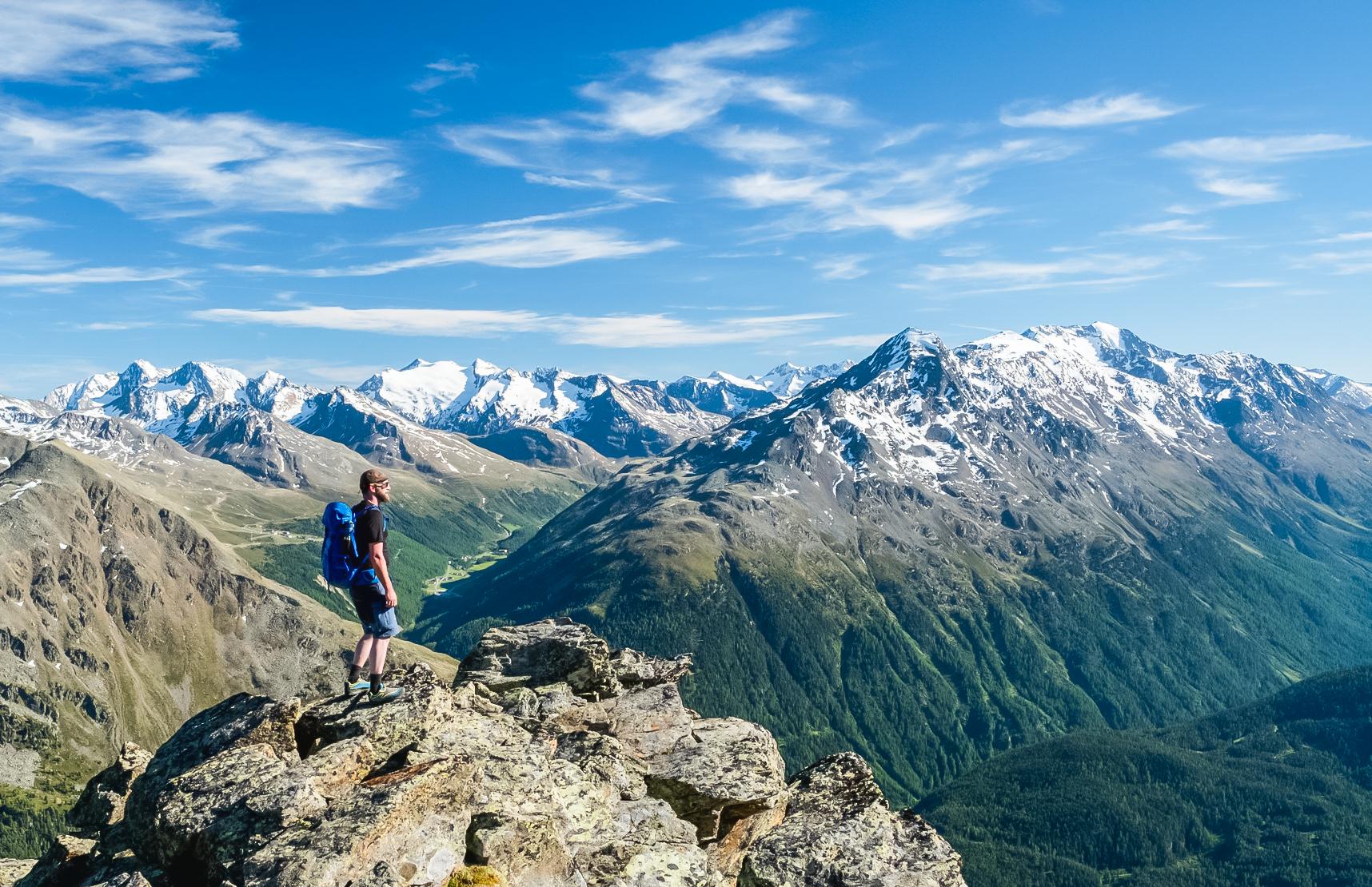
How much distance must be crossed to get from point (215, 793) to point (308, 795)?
2634 mm

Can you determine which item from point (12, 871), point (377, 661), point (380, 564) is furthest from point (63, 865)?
point (380, 564)

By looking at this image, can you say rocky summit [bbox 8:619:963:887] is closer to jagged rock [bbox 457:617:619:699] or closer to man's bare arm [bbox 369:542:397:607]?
jagged rock [bbox 457:617:619:699]

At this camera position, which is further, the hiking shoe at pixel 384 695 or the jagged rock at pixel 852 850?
the hiking shoe at pixel 384 695

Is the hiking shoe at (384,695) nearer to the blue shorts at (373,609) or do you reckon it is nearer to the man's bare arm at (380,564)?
the blue shorts at (373,609)

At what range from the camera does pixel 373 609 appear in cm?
2350

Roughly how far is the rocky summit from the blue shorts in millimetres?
2619

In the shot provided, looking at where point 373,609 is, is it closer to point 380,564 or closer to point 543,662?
point 380,564

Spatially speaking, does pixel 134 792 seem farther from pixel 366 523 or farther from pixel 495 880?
pixel 495 880

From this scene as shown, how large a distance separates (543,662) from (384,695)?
1455 cm

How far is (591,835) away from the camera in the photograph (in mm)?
22828

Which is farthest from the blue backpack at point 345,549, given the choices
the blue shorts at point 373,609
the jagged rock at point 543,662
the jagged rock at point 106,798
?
the jagged rock at point 543,662

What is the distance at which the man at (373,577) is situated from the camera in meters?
22.9

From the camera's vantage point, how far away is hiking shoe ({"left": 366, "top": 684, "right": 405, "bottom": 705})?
2472 centimetres

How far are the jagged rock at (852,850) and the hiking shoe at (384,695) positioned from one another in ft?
39.1
